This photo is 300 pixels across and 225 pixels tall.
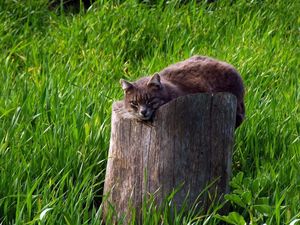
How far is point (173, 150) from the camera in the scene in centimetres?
373

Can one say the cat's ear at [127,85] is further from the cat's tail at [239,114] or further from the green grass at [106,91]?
the cat's tail at [239,114]

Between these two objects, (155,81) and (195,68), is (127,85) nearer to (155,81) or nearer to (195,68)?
(155,81)

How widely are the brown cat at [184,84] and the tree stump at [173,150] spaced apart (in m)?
0.33

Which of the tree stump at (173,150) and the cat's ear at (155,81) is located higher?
the cat's ear at (155,81)

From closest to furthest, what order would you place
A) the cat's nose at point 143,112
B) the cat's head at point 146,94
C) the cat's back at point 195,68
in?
1. the cat's nose at point 143,112
2. the cat's head at point 146,94
3. the cat's back at point 195,68

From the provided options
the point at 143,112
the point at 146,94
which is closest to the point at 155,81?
the point at 146,94

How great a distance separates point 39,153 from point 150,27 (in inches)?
117

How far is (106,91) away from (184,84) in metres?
0.93

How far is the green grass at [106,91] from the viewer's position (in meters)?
3.77

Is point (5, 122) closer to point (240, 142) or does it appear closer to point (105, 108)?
point (105, 108)

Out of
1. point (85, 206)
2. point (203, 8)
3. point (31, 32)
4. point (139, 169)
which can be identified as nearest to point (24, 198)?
point (85, 206)

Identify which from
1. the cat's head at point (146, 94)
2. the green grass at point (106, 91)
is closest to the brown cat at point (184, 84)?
the cat's head at point (146, 94)

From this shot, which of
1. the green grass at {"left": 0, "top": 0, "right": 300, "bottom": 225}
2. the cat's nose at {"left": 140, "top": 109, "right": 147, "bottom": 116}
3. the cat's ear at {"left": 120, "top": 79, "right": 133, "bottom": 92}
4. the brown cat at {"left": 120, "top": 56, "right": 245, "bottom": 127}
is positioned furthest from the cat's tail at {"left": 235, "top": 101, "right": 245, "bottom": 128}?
the cat's nose at {"left": 140, "top": 109, "right": 147, "bottom": 116}

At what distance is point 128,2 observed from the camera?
7117 millimetres
